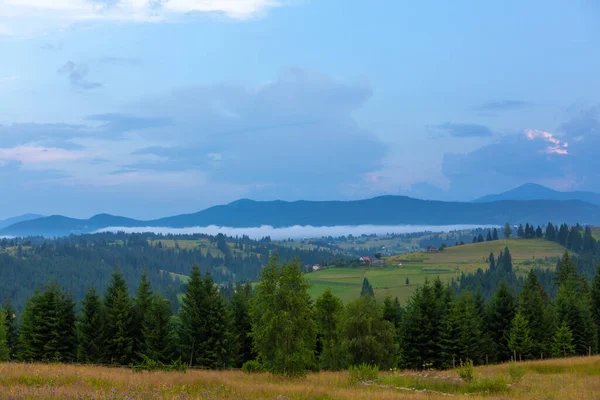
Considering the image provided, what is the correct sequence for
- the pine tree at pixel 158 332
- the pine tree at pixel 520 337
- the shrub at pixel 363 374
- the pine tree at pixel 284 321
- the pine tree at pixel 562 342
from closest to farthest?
the shrub at pixel 363 374 → the pine tree at pixel 284 321 → the pine tree at pixel 158 332 → the pine tree at pixel 520 337 → the pine tree at pixel 562 342

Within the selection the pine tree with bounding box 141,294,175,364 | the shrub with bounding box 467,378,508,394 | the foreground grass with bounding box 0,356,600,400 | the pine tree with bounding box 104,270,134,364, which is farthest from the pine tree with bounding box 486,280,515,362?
the shrub with bounding box 467,378,508,394

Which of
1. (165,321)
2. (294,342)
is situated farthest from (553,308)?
(294,342)

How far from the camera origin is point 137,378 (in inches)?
771

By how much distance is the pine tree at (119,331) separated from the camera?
51.1 meters

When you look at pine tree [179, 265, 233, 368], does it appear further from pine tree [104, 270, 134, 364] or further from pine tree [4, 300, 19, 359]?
pine tree [4, 300, 19, 359]

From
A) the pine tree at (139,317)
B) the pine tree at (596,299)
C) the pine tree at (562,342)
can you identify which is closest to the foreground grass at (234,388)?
the pine tree at (139,317)

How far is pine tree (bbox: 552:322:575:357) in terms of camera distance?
65438mm

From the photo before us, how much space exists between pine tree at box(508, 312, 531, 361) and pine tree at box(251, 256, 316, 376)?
43499 millimetres

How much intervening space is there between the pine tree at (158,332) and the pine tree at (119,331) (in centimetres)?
159

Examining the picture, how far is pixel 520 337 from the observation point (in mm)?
62969

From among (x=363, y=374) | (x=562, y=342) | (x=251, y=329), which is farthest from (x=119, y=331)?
(x=562, y=342)

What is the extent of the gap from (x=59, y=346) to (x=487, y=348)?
5031 centimetres

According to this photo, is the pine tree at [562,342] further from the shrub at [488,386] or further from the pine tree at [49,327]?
the pine tree at [49,327]

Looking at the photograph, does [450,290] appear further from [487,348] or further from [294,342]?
[294,342]
